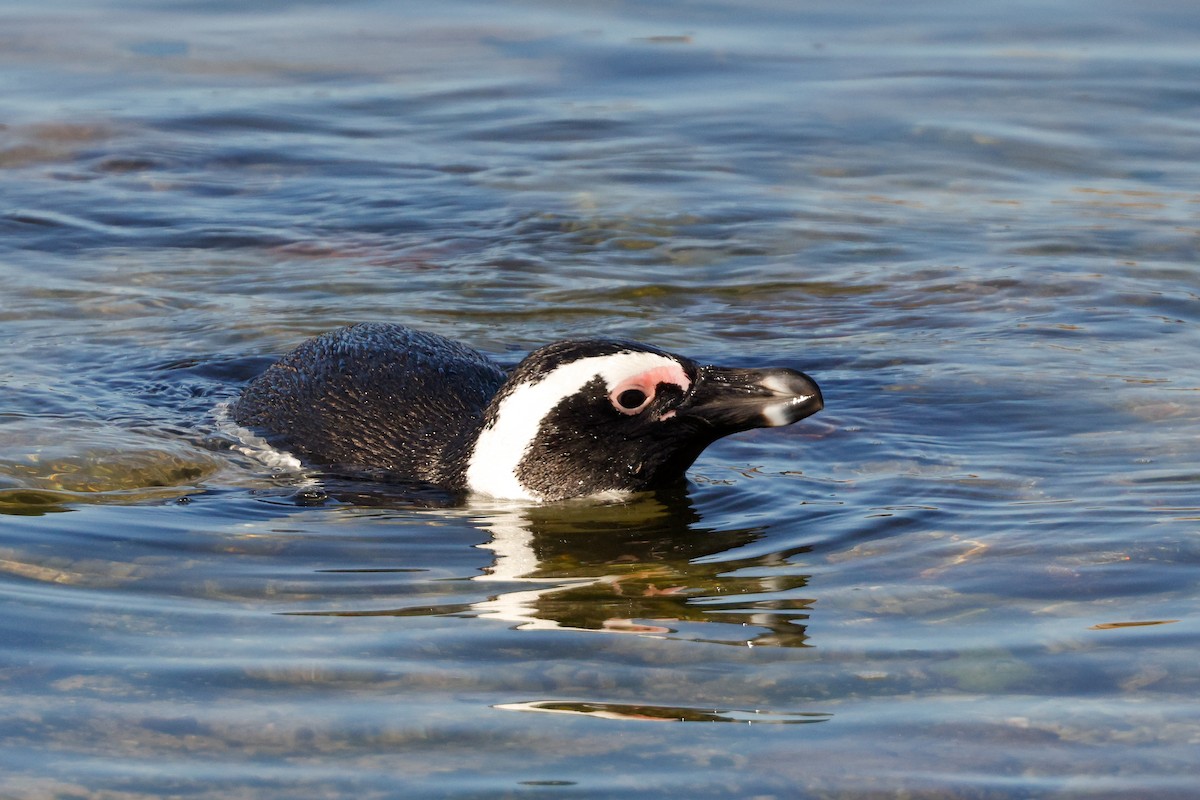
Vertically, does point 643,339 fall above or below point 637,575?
above

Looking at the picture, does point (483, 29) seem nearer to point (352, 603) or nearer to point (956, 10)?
point (956, 10)

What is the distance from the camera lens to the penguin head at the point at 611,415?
7.14 m

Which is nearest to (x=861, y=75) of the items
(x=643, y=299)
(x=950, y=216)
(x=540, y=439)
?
(x=950, y=216)

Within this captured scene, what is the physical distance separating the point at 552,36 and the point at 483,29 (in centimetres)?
Result: 82

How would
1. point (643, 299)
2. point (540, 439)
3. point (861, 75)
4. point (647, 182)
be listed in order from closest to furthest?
point (540, 439)
point (643, 299)
point (647, 182)
point (861, 75)

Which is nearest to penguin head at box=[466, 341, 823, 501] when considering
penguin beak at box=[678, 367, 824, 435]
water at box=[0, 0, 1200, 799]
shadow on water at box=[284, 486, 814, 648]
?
penguin beak at box=[678, 367, 824, 435]

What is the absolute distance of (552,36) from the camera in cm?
1783

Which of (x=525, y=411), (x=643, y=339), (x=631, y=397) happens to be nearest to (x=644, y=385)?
(x=631, y=397)

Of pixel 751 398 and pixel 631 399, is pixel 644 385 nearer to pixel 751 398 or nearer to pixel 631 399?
pixel 631 399

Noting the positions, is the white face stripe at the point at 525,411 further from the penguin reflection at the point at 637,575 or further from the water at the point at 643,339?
the water at the point at 643,339

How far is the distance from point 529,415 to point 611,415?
1.16ft

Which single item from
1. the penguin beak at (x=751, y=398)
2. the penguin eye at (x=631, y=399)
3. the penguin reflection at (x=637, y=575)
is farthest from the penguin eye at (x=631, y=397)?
the penguin reflection at (x=637, y=575)

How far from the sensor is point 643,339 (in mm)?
9977

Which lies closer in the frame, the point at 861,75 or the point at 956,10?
the point at 861,75
